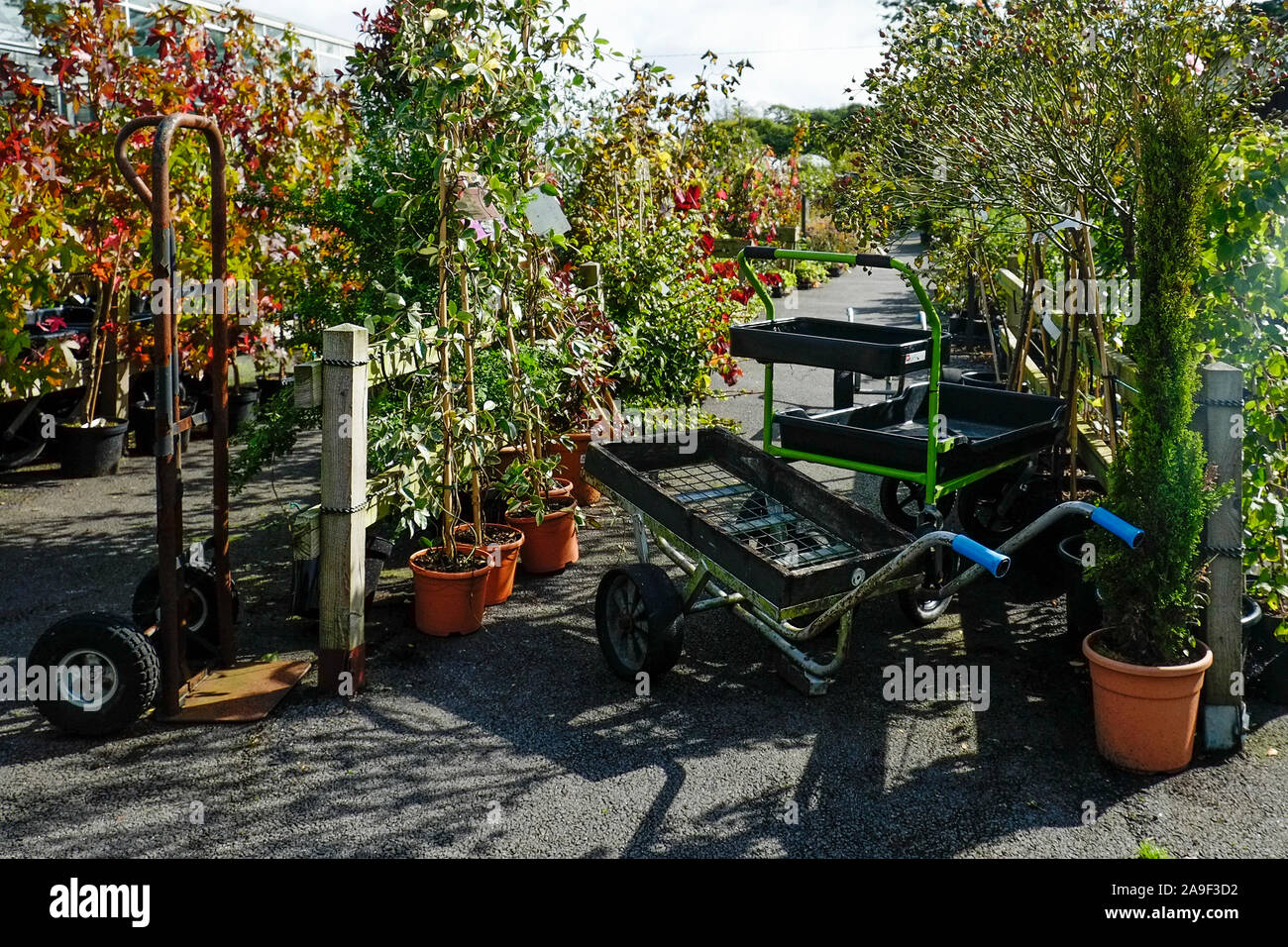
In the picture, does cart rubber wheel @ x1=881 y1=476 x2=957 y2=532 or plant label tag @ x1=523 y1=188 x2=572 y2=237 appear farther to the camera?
cart rubber wheel @ x1=881 y1=476 x2=957 y2=532

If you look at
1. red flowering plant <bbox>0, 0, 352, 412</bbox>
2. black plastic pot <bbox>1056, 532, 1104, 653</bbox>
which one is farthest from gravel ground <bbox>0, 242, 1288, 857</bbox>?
red flowering plant <bbox>0, 0, 352, 412</bbox>

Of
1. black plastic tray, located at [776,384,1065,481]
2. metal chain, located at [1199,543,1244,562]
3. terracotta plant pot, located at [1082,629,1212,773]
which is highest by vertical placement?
black plastic tray, located at [776,384,1065,481]

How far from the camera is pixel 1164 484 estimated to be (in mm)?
4023

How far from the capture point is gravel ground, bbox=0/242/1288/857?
364 cm

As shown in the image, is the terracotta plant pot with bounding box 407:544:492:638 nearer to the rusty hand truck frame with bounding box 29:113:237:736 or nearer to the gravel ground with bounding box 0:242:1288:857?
the gravel ground with bounding box 0:242:1288:857

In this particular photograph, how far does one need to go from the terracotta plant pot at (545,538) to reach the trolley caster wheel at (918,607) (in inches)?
72.5

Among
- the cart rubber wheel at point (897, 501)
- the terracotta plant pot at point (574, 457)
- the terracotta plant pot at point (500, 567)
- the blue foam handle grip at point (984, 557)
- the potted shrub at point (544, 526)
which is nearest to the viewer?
the blue foam handle grip at point (984, 557)

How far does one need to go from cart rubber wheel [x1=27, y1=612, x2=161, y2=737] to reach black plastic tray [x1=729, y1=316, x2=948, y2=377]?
2.97 metres

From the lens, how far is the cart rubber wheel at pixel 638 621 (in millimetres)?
4617

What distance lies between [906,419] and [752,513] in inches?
59.7

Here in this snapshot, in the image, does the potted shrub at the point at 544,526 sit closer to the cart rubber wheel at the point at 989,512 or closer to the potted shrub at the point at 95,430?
the cart rubber wheel at the point at 989,512

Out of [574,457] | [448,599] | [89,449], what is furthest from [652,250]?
[89,449]

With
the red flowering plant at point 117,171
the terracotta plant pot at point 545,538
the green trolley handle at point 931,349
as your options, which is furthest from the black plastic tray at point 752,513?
the red flowering plant at point 117,171

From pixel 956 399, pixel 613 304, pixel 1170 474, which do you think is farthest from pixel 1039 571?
pixel 613 304
